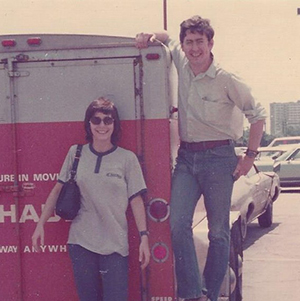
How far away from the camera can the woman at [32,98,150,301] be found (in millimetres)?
4457

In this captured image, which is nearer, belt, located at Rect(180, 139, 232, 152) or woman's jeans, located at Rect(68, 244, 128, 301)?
woman's jeans, located at Rect(68, 244, 128, 301)

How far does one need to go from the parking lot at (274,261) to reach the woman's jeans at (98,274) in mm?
3408

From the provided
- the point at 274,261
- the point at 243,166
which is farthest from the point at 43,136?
the point at 274,261

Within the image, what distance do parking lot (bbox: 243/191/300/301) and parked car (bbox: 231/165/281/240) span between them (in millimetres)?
404

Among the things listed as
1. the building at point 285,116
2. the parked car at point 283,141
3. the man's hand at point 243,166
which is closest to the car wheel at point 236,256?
the man's hand at point 243,166

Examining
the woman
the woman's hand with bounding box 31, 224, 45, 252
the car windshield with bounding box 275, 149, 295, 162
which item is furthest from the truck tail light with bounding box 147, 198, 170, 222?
the car windshield with bounding box 275, 149, 295, 162

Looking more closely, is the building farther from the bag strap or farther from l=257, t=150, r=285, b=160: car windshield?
the bag strap

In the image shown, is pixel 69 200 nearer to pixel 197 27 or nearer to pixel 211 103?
pixel 211 103

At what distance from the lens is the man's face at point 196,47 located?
466 centimetres

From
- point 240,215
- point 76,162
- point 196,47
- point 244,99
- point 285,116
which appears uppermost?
point 196,47

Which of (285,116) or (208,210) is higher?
(208,210)

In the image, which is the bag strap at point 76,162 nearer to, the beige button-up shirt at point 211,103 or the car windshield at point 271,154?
the beige button-up shirt at point 211,103

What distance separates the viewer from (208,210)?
15.8ft

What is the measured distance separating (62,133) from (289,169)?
16.7 metres
